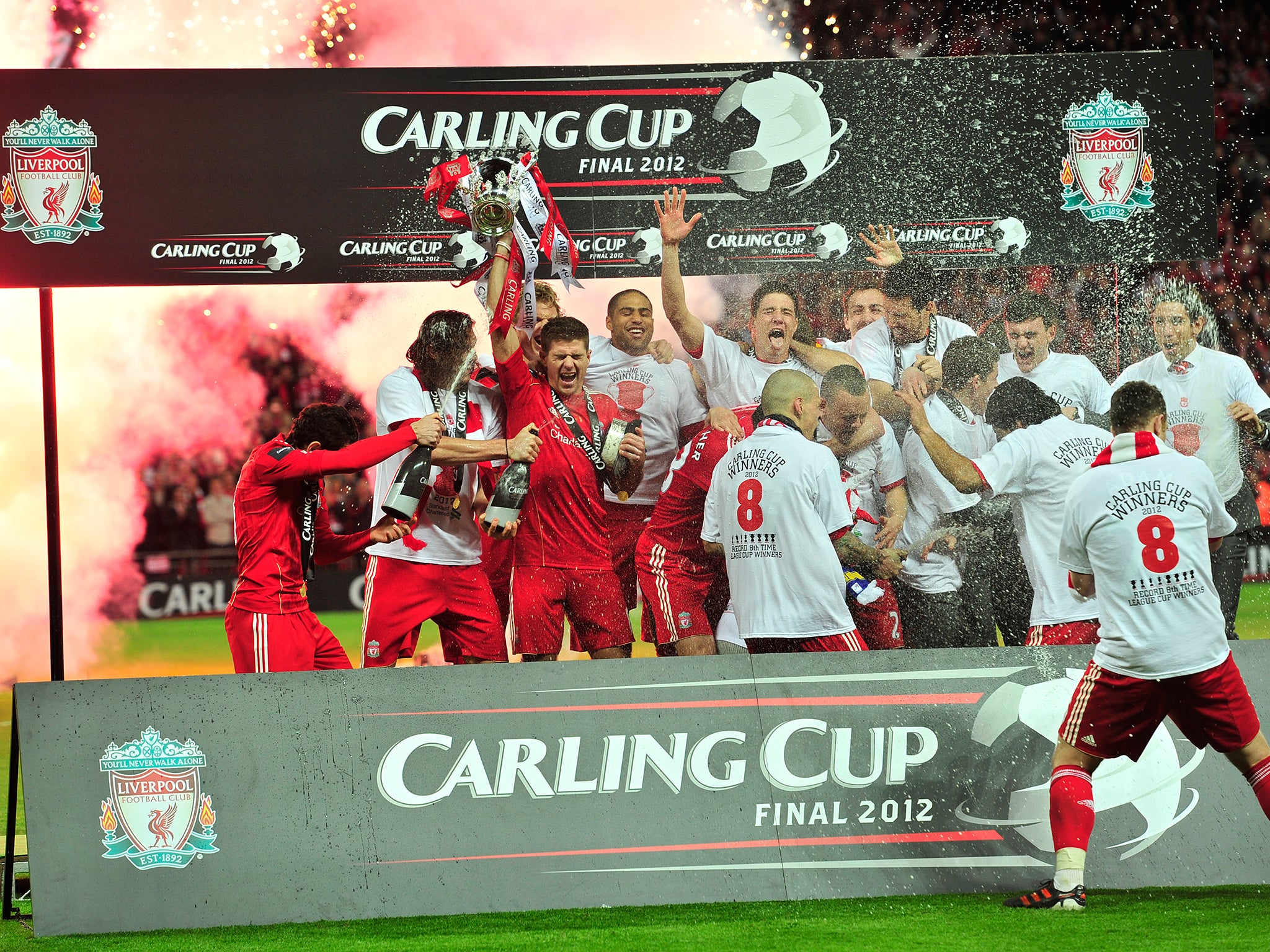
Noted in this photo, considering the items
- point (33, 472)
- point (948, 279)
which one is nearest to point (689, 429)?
point (948, 279)

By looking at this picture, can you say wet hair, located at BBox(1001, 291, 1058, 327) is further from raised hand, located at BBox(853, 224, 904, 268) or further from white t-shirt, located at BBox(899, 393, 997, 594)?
raised hand, located at BBox(853, 224, 904, 268)

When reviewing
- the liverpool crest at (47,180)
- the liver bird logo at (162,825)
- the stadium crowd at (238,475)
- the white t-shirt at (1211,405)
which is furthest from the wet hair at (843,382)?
the liverpool crest at (47,180)

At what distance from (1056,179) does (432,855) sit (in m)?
4.42

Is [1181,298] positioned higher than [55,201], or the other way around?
[55,201]

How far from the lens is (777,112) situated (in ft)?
18.8

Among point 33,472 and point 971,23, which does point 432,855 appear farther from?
point 971,23

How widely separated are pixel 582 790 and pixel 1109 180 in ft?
13.3

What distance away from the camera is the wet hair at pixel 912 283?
5949mm

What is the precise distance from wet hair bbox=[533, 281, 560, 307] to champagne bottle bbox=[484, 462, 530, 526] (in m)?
0.98

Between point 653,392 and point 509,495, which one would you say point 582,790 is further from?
point 653,392

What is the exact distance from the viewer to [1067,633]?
586 centimetres

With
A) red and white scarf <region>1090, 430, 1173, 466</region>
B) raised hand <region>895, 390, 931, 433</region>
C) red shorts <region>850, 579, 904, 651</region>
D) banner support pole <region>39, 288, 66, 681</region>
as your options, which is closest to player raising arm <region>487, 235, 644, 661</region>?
red shorts <region>850, 579, 904, 651</region>

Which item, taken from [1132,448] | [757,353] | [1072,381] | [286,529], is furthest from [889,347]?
[286,529]

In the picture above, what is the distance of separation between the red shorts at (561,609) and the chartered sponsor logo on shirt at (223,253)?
1943 mm
